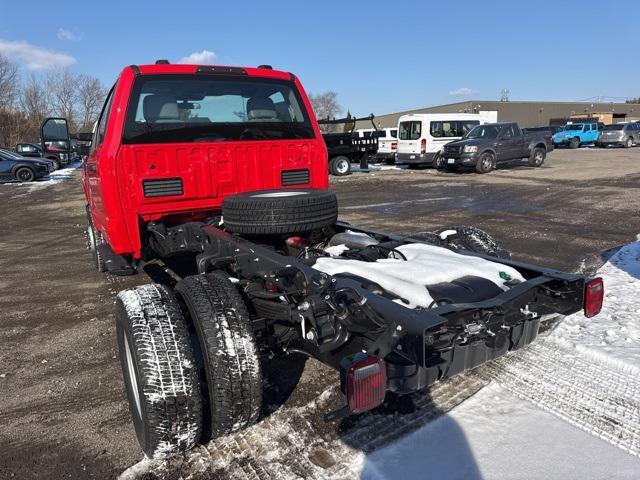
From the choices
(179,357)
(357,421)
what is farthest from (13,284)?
(357,421)

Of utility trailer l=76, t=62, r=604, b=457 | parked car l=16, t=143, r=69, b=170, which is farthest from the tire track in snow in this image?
parked car l=16, t=143, r=69, b=170

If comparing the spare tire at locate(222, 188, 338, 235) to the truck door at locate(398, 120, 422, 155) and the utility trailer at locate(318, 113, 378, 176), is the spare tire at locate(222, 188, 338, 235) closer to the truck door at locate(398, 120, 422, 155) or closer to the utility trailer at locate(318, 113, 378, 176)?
the utility trailer at locate(318, 113, 378, 176)

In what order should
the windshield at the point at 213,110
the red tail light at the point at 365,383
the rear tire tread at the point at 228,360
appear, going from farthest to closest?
the windshield at the point at 213,110
the rear tire tread at the point at 228,360
the red tail light at the point at 365,383

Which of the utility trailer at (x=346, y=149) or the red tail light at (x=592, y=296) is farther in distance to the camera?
the utility trailer at (x=346, y=149)

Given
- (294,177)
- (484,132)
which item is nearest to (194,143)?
(294,177)

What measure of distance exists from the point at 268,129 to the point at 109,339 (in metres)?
2.33

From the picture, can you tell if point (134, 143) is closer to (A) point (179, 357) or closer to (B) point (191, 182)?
(B) point (191, 182)

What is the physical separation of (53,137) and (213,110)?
81.9 inches

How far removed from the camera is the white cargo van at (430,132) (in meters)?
19.8

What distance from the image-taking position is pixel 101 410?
302 cm

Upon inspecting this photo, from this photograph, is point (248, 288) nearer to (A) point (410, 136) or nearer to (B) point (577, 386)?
(B) point (577, 386)

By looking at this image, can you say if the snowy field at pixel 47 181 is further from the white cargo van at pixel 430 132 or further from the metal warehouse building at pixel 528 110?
the metal warehouse building at pixel 528 110

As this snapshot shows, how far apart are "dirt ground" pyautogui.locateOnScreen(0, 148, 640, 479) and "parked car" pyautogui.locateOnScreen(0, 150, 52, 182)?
5.23m

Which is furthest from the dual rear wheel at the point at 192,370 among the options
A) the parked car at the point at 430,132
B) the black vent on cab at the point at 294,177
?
the parked car at the point at 430,132
